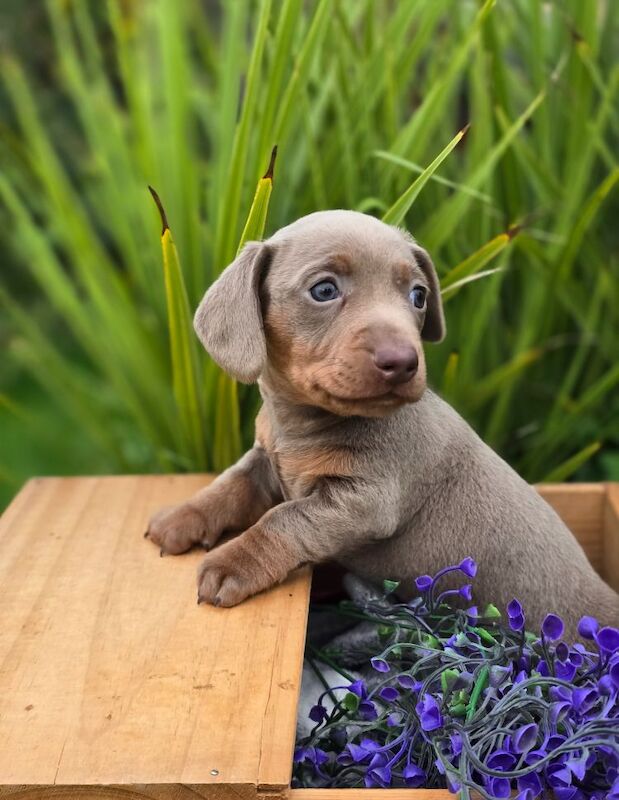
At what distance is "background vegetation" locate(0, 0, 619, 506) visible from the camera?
2.55 metres

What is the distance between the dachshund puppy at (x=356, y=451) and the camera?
69.9 inches

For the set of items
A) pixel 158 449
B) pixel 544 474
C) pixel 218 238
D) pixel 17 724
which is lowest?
pixel 544 474

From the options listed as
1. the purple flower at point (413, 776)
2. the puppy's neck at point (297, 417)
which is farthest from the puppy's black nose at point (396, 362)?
the purple flower at point (413, 776)

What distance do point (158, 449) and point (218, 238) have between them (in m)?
0.77

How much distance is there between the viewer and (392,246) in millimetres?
1840

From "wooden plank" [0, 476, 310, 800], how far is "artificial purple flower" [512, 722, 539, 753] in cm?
33

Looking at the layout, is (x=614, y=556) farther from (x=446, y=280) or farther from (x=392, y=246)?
(x=392, y=246)

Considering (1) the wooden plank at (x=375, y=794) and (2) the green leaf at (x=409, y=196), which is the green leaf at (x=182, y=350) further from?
(1) the wooden plank at (x=375, y=794)

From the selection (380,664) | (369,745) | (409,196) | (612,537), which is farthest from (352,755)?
(409,196)

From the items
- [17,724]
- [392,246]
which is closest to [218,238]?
[392,246]

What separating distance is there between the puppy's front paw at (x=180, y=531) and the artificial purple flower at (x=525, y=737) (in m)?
0.81

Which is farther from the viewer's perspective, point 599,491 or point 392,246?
point 599,491

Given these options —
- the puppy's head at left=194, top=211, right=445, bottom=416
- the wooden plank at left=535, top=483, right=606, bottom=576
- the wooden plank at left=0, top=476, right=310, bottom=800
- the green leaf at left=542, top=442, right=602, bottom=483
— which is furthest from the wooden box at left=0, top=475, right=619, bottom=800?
the green leaf at left=542, top=442, right=602, bottom=483

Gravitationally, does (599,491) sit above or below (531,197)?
below
